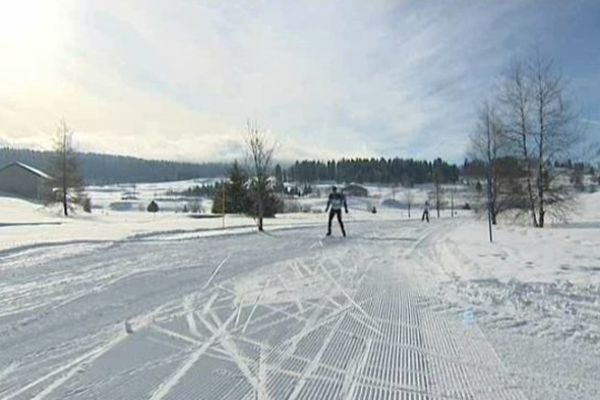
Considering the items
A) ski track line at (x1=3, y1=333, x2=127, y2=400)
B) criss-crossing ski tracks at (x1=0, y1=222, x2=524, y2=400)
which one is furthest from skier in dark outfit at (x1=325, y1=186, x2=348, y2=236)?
ski track line at (x1=3, y1=333, x2=127, y2=400)

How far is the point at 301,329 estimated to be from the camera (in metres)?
5.57

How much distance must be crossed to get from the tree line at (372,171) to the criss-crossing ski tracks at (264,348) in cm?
16370

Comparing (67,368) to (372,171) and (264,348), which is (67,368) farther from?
(372,171)

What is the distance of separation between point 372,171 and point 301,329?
18026cm

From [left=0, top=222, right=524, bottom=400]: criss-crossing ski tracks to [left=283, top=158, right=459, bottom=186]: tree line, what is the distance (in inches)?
6445

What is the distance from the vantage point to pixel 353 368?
14.2 ft

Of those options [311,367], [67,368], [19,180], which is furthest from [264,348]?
[19,180]

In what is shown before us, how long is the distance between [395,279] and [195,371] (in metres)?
5.63

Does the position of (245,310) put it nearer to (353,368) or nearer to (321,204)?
(353,368)

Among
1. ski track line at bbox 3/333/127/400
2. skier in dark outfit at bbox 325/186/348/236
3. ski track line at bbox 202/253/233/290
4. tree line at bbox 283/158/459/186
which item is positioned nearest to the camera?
ski track line at bbox 3/333/127/400

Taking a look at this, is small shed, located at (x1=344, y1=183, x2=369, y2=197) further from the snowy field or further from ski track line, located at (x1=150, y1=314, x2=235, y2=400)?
ski track line, located at (x1=150, y1=314, x2=235, y2=400)

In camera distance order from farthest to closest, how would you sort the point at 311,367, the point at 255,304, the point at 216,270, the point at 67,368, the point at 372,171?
1. the point at 372,171
2. the point at 216,270
3. the point at 255,304
4. the point at 311,367
5. the point at 67,368

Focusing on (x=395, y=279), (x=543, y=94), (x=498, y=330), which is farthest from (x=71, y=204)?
(x=498, y=330)

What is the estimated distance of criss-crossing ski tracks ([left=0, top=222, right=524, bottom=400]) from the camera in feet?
12.6
